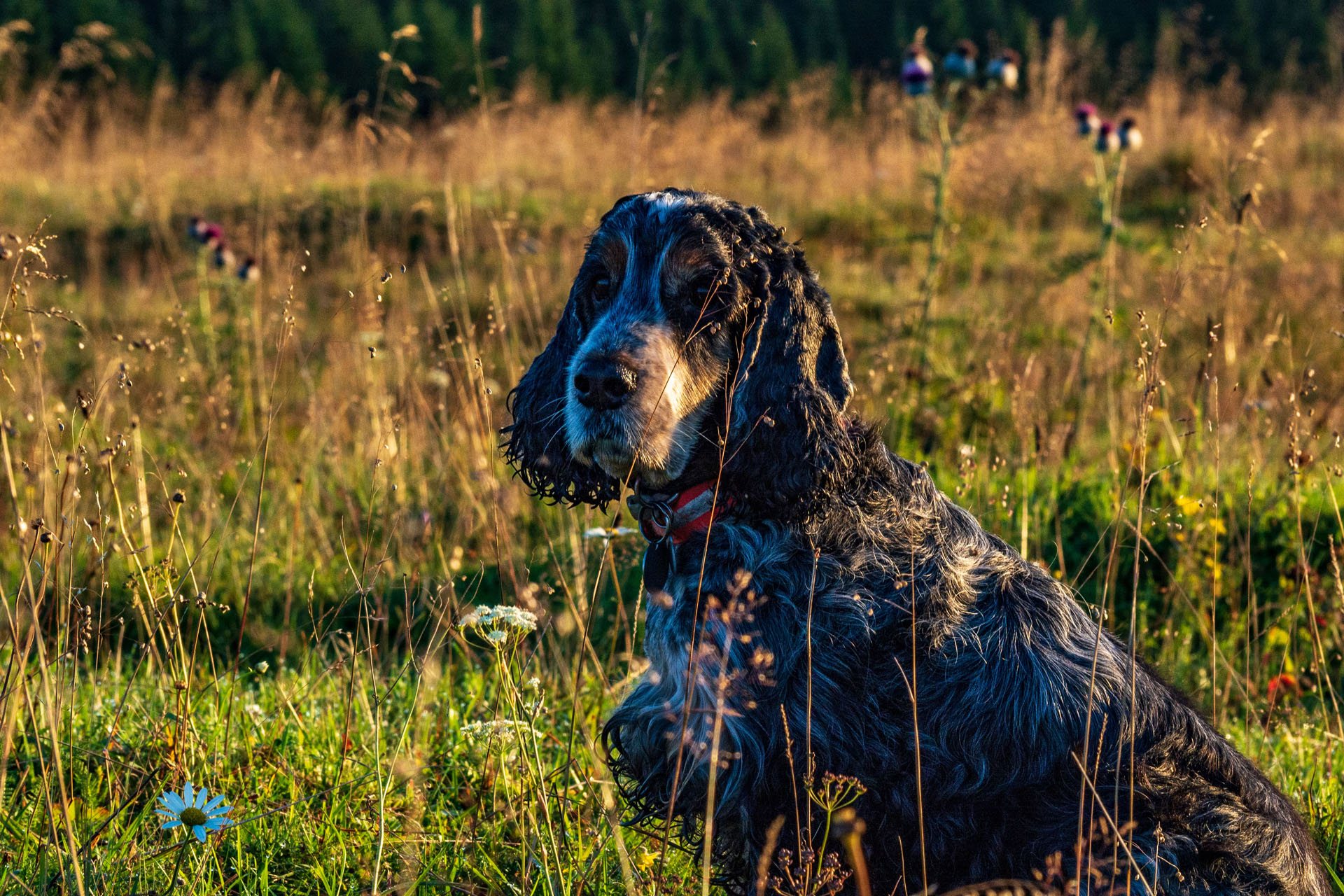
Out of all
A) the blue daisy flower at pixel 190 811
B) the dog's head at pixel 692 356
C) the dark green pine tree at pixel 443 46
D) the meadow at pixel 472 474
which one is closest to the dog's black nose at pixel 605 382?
the dog's head at pixel 692 356

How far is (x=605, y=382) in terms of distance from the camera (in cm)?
251

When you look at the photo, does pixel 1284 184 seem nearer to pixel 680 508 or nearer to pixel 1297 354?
pixel 1297 354

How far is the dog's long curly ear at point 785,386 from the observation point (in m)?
2.69

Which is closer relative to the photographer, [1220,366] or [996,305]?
[1220,366]

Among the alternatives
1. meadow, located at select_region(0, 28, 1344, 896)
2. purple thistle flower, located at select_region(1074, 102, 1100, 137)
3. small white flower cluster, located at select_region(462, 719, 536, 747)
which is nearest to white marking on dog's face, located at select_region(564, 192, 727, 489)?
meadow, located at select_region(0, 28, 1344, 896)

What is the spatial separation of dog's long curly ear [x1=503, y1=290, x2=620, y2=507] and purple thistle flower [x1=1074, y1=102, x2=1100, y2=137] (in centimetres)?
441

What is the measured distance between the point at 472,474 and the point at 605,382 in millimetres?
2635

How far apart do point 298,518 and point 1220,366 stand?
18.0ft

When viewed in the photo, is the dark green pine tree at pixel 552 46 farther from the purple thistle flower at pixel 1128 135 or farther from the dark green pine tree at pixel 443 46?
the purple thistle flower at pixel 1128 135

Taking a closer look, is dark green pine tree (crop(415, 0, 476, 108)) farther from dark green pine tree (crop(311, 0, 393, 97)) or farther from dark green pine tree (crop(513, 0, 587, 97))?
dark green pine tree (crop(513, 0, 587, 97))

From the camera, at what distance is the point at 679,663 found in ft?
8.68

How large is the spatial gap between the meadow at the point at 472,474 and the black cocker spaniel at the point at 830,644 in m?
0.24

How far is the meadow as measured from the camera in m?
2.66

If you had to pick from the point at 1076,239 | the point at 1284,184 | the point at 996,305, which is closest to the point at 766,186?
the point at 1076,239
